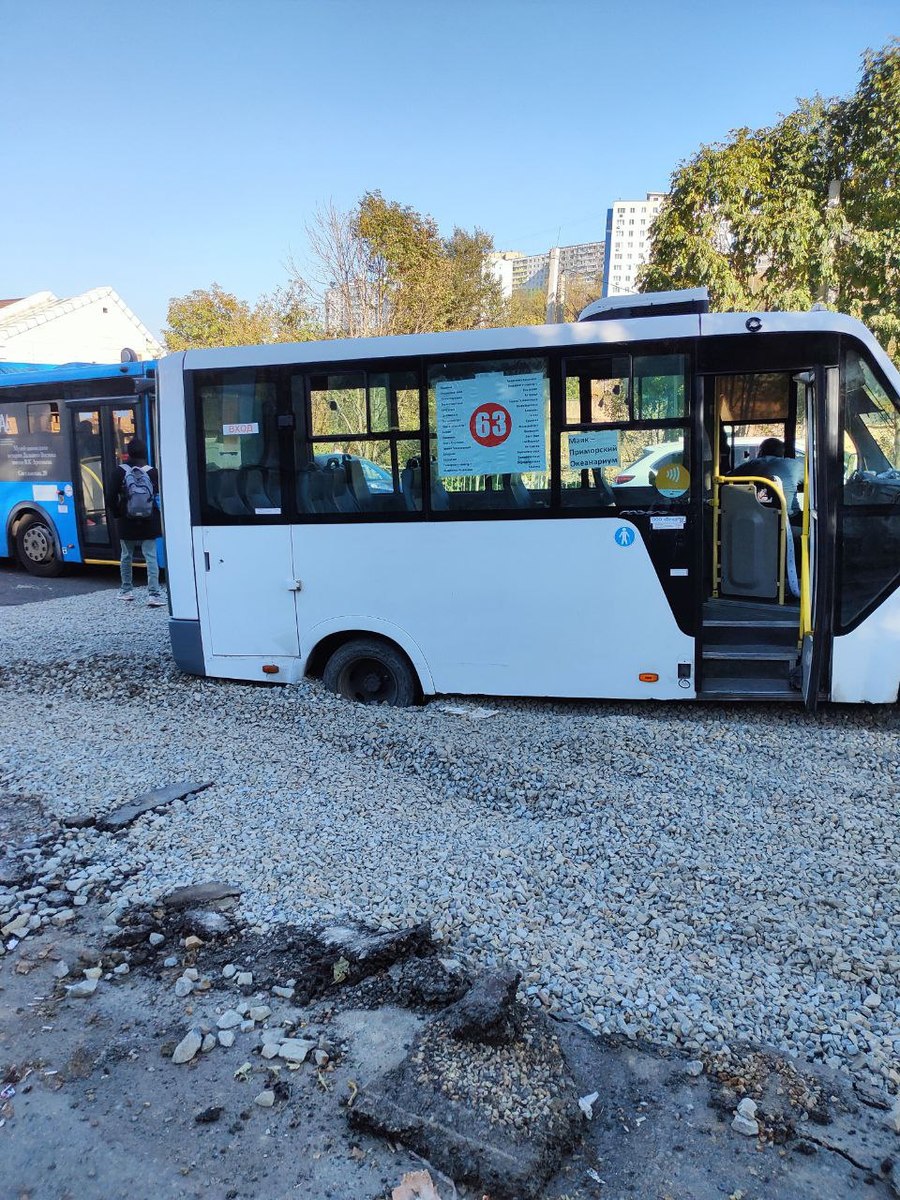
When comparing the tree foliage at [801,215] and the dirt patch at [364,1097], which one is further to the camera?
the tree foliage at [801,215]

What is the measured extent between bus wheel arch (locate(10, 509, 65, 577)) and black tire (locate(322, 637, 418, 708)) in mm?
9545

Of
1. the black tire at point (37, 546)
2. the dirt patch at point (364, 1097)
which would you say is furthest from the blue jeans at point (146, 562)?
the dirt patch at point (364, 1097)

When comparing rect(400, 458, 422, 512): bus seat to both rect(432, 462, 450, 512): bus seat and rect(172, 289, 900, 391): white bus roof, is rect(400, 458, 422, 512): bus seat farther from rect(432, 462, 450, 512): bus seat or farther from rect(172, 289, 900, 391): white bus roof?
rect(172, 289, 900, 391): white bus roof

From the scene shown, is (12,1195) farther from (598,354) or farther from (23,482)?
(23,482)

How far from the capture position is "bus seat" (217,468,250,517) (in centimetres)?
701

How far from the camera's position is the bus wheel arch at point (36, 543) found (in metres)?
14.9

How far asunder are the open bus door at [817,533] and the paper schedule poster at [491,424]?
1.76m

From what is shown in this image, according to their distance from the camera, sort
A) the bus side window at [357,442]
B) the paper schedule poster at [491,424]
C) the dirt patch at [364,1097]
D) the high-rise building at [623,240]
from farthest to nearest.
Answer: the high-rise building at [623,240], the bus side window at [357,442], the paper schedule poster at [491,424], the dirt patch at [364,1097]

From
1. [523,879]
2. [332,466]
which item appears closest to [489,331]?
[332,466]

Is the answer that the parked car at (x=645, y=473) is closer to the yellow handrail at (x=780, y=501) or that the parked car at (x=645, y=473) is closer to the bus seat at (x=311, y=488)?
the yellow handrail at (x=780, y=501)

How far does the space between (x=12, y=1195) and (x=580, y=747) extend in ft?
12.2

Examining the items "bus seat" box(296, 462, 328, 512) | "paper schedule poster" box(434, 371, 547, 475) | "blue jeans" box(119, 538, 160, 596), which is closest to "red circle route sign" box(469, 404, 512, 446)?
"paper schedule poster" box(434, 371, 547, 475)

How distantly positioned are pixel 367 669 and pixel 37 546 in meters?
10.2

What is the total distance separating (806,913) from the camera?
3.77 m
